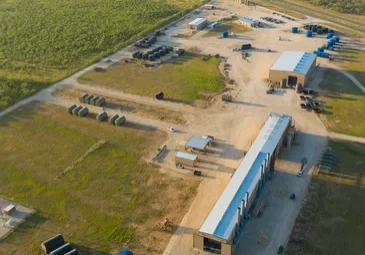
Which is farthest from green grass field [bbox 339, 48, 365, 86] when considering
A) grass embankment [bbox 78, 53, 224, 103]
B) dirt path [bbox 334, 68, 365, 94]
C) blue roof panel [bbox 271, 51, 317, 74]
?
grass embankment [bbox 78, 53, 224, 103]

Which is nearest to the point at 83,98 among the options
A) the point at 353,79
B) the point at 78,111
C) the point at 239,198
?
the point at 78,111

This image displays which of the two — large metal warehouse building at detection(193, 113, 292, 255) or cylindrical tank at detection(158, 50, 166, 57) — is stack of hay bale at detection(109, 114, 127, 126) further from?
cylindrical tank at detection(158, 50, 166, 57)

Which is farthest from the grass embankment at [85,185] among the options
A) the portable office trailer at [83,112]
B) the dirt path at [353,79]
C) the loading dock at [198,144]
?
the dirt path at [353,79]

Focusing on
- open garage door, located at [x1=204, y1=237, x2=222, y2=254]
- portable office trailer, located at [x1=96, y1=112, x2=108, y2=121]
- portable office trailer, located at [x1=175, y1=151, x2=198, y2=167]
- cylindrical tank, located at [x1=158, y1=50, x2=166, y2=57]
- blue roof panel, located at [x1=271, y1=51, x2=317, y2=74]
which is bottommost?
open garage door, located at [x1=204, y1=237, x2=222, y2=254]

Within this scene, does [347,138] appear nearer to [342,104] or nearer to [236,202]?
[342,104]

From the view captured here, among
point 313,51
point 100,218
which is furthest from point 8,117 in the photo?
point 313,51

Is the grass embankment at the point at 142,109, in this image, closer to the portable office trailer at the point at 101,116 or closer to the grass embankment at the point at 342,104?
the portable office trailer at the point at 101,116
